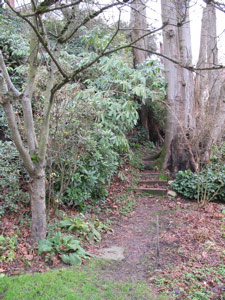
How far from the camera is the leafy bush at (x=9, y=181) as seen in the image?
16.6 ft

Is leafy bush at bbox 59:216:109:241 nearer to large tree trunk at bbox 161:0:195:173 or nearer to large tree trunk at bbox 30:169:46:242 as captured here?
large tree trunk at bbox 30:169:46:242

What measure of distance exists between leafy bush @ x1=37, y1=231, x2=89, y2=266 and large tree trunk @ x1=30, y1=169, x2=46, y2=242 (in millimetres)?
165

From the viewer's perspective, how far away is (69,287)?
342 centimetres

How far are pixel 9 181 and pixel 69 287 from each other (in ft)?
8.28

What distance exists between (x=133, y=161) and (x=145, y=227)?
409cm

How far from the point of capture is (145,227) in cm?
597

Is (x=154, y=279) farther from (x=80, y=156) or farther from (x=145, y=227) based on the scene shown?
(x=80, y=156)

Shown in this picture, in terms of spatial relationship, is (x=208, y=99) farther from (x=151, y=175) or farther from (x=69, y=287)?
(x=69, y=287)

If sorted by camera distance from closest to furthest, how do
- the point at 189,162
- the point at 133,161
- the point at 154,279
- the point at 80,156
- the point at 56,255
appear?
the point at 154,279, the point at 56,255, the point at 80,156, the point at 189,162, the point at 133,161

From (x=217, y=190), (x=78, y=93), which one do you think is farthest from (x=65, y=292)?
(x=217, y=190)

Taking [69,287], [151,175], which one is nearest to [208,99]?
[151,175]

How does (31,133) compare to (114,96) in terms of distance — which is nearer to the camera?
(31,133)

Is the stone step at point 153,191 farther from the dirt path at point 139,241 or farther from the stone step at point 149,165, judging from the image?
the stone step at point 149,165

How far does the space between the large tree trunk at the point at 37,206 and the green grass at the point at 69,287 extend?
832mm
